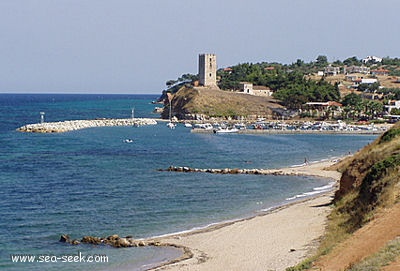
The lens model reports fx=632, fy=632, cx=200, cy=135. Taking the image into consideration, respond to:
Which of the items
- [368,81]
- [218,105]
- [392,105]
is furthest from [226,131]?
[368,81]

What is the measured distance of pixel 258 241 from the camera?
2688 centimetres

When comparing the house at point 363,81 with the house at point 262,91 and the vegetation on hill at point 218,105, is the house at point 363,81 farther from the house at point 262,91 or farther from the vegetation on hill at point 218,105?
the vegetation on hill at point 218,105

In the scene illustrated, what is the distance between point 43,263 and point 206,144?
54.9 m

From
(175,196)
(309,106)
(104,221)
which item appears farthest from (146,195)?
(309,106)

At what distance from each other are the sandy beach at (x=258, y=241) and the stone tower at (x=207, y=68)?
114m

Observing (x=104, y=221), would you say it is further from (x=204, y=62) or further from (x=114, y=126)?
(x=204, y=62)

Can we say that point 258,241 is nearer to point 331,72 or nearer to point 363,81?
point 363,81

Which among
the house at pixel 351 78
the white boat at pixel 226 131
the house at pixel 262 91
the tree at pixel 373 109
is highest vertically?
the house at pixel 351 78

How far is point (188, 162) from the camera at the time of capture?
58250 mm

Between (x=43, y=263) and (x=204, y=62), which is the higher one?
(x=204, y=62)

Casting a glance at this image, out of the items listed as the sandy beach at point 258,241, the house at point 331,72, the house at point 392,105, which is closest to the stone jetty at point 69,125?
the house at point 392,105

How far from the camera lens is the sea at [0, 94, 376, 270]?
84.0 feet

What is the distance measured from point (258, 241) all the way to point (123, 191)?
15.6 meters

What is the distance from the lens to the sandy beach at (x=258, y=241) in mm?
23266
